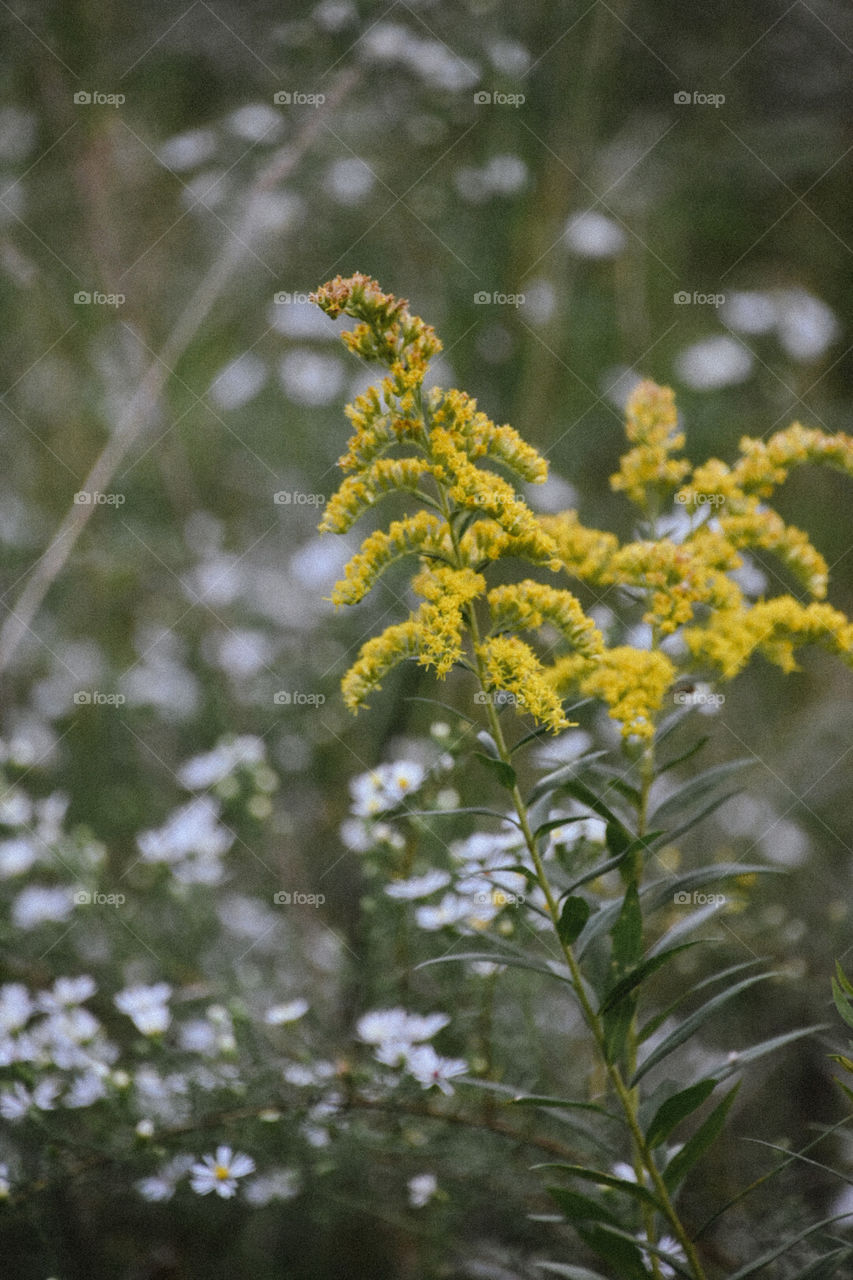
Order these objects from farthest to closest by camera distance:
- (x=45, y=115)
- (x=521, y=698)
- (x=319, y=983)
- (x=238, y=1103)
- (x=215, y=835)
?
(x=45, y=115)
(x=319, y=983)
(x=215, y=835)
(x=238, y=1103)
(x=521, y=698)

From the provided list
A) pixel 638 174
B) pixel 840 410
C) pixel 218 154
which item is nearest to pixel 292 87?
pixel 218 154

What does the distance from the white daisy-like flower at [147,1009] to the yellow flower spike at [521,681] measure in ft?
1.64

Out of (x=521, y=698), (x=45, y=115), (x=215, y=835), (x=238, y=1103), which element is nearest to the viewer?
(x=521, y=698)

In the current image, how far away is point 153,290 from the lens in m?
1.50

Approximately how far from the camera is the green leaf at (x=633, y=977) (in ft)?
2.00

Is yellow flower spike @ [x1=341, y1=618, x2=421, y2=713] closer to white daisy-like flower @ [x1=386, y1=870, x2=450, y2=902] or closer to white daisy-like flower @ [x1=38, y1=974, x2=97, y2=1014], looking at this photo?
white daisy-like flower @ [x1=386, y1=870, x2=450, y2=902]

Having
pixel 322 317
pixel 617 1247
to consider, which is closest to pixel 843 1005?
pixel 617 1247

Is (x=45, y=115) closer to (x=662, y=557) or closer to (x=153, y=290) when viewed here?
(x=153, y=290)

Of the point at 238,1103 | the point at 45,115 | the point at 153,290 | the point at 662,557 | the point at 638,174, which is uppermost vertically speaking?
the point at 45,115

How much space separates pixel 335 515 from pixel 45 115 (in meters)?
1.13

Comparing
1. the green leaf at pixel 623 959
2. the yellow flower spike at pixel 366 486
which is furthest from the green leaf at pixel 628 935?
the yellow flower spike at pixel 366 486

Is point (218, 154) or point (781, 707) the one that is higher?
point (218, 154)

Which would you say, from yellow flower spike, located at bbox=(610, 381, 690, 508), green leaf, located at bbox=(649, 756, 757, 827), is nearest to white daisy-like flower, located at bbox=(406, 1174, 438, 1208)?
green leaf, located at bbox=(649, 756, 757, 827)

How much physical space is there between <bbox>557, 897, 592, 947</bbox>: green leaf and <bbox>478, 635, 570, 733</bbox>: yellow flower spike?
0.11m
